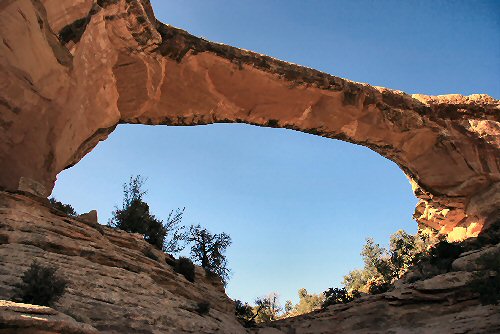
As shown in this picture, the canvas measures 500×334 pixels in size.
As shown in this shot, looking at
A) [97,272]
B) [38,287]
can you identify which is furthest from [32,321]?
[97,272]

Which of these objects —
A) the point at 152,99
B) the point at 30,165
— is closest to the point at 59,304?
the point at 30,165

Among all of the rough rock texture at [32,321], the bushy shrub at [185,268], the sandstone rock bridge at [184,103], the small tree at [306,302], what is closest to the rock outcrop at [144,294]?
the rough rock texture at [32,321]

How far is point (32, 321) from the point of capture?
5.43 metres

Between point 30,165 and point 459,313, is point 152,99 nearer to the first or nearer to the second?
point 30,165

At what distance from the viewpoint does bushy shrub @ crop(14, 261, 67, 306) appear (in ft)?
24.8

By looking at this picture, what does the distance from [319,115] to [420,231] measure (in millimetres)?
10655

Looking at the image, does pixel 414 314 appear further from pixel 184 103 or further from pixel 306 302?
pixel 306 302

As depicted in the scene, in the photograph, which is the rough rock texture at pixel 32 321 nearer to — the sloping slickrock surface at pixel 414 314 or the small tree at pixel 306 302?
the sloping slickrock surface at pixel 414 314

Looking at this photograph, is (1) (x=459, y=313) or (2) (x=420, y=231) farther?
(2) (x=420, y=231)

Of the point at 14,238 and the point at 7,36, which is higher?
the point at 7,36

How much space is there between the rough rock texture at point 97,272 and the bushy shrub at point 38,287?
0.58 feet

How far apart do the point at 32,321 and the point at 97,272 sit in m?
5.25

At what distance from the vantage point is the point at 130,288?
1109 centimetres

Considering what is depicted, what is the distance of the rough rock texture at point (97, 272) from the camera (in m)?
8.80
